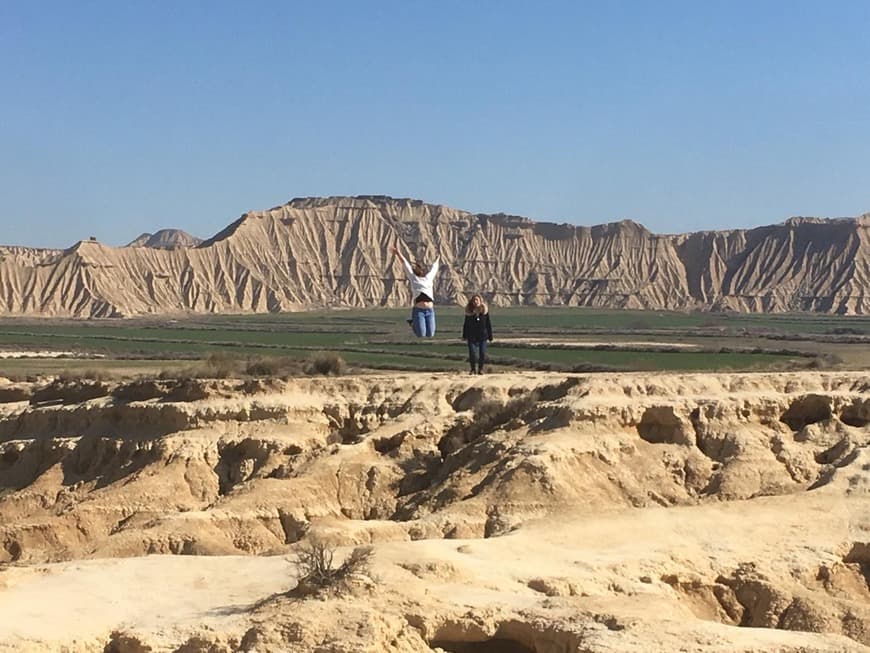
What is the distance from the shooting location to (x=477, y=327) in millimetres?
29453

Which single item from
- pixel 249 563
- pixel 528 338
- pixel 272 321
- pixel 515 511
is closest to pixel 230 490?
pixel 515 511

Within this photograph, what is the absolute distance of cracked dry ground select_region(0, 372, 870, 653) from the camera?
48.2 ft

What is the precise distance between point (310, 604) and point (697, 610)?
21.5 ft

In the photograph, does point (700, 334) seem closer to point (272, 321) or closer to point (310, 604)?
point (272, 321)

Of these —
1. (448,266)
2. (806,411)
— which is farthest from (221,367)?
(448,266)

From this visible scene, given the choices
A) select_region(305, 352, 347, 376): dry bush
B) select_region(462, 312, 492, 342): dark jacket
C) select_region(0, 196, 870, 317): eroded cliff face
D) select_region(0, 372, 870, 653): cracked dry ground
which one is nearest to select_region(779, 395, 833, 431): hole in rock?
select_region(0, 372, 870, 653): cracked dry ground

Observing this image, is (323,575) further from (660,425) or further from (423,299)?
(660,425)

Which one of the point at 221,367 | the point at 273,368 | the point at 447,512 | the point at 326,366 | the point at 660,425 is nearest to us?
the point at 447,512

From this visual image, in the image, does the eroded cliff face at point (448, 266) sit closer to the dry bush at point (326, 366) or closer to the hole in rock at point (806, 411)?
the dry bush at point (326, 366)

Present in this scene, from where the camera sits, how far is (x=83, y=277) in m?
139

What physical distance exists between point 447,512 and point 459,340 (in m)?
63.0

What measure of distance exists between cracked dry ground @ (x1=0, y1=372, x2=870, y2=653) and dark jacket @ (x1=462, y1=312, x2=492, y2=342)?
2.04 m

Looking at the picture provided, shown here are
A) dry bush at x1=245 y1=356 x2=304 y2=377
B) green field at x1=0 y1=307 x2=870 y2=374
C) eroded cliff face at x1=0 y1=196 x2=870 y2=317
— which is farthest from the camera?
eroded cliff face at x1=0 y1=196 x2=870 y2=317

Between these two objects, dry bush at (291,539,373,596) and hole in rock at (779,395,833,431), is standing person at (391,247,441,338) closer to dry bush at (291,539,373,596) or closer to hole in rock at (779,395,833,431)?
dry bush at (291,539,373,596)
